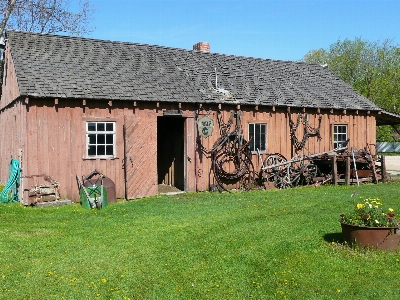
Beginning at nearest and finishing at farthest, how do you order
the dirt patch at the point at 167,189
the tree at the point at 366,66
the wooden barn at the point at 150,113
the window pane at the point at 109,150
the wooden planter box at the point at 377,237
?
the wooden planter box at the point at 377,237
the wooden barn at the point at 150,113
the window pane at the point at 109,150
the dirt patch at the point at 167,189
the tree at the point at 366,66

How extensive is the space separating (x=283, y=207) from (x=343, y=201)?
6.17 feet

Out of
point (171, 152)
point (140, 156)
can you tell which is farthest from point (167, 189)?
point (140, 156)

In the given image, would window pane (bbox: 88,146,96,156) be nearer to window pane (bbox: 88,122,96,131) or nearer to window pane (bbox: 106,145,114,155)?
window pane (bbox: 106,145,114,155)

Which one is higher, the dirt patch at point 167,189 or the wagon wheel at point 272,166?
the wagon wheel at point 272,166

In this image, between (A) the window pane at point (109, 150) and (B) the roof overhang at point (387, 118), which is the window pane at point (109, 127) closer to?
(A) the window pane at point (109, 150)

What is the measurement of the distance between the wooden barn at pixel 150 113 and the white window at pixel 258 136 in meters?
0.04

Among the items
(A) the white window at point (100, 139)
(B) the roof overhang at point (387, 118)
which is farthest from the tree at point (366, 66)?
(A) the white window at point (100, 139)

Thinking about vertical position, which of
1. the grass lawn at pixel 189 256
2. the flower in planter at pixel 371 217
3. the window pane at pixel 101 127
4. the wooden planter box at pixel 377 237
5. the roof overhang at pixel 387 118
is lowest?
the grass lawn at pixel 189 256

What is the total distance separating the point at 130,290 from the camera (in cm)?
629

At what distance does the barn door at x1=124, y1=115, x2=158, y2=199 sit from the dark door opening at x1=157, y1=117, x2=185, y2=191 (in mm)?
1631

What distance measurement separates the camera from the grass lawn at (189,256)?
6.30m

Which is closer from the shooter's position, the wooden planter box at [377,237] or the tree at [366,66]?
the wooden planter box at [377,237]

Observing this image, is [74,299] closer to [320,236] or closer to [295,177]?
[320,236]

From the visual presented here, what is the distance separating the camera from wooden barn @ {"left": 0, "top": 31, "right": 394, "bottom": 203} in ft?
45.5
